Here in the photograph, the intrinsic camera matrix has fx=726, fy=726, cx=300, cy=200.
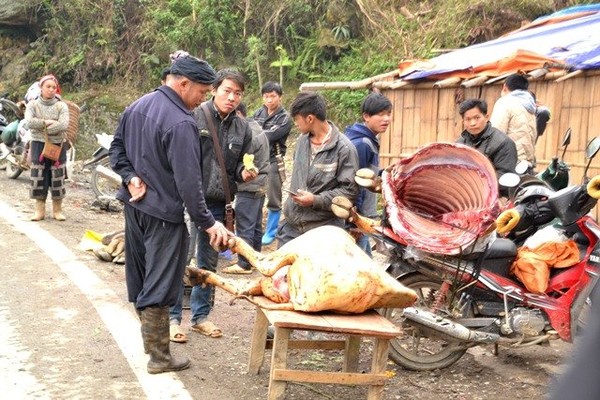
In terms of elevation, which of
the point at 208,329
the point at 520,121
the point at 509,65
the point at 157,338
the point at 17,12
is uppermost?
the point at 17,12

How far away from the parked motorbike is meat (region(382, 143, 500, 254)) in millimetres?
145

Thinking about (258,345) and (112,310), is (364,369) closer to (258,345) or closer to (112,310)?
(258,345)

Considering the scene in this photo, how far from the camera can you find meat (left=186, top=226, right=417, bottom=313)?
422 centimetres

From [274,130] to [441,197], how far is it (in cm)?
420

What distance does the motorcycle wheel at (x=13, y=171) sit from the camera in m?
13.9

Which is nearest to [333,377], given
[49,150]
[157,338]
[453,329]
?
[453,329]

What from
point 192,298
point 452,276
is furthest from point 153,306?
point 452,276

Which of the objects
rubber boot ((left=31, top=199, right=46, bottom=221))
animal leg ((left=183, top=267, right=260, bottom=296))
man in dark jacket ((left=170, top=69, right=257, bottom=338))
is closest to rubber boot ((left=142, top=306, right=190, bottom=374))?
animal leg ((left=183, top=267, right=260, bottom=296))

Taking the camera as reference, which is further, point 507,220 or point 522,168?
point 522,168

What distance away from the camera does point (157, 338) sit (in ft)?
15.7

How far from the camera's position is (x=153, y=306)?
476 cm

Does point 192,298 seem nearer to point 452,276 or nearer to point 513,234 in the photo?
point 452,276

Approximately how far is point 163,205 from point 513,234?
2.58 metres

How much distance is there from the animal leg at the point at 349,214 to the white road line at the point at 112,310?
5.28 feet
